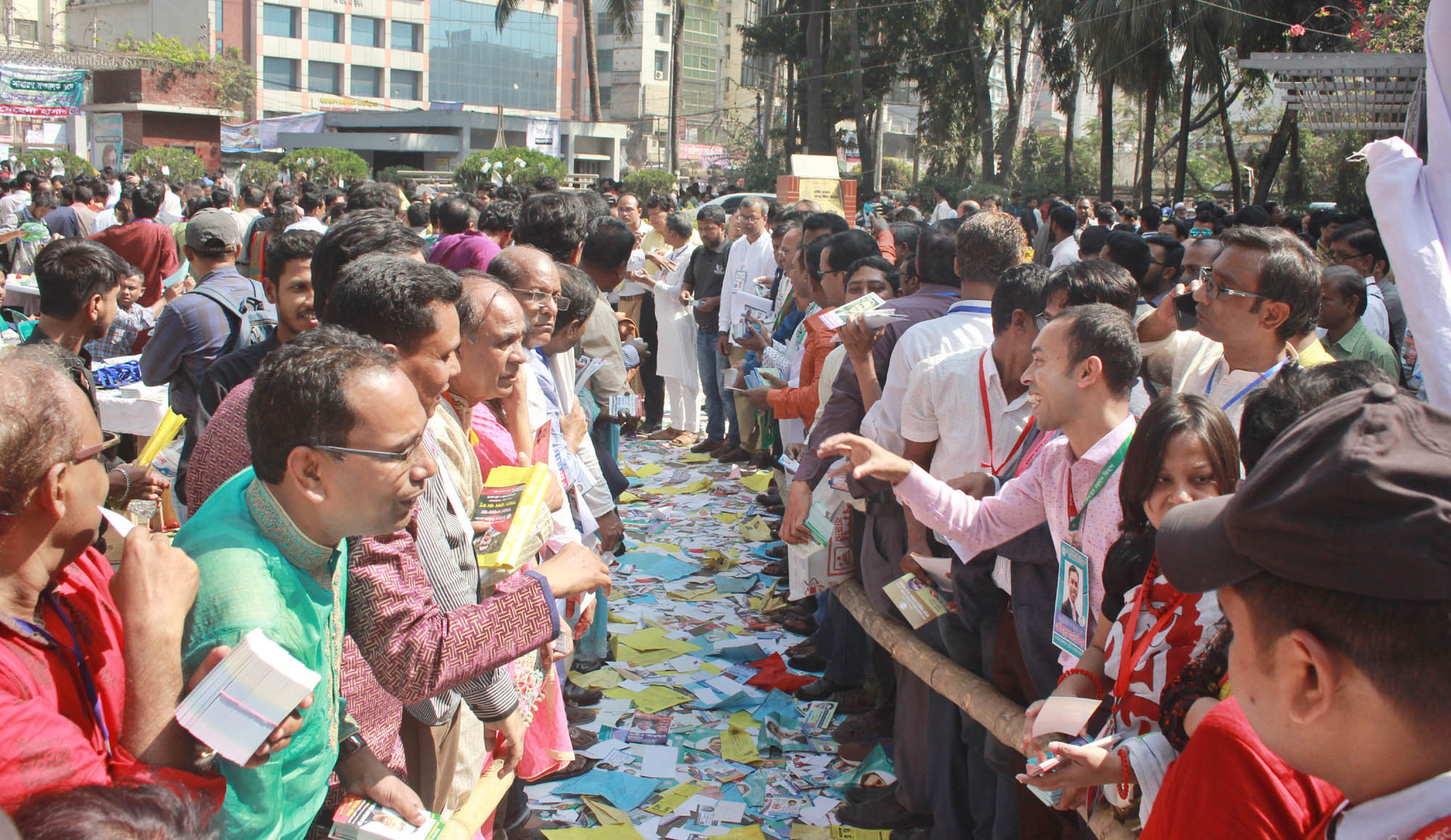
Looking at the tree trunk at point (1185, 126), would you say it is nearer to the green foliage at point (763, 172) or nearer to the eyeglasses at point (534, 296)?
the green foliage at point (763, 172)

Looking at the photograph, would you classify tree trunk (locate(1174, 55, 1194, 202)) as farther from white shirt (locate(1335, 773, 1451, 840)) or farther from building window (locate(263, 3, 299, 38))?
building window (locate(263, 3, 299, 38))

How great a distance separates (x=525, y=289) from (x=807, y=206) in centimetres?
708

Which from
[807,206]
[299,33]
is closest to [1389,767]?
[807,206]

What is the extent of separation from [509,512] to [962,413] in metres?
1.61

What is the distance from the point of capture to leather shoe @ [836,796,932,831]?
3.55m

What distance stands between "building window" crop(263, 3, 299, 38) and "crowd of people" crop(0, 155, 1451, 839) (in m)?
60.5

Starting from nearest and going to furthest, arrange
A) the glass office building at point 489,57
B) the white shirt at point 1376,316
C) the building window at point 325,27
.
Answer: the white shirt at point 1376,316 < the building window at point 325,27 < the glass office building at point 489,57

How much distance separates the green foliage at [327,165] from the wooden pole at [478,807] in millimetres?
23730

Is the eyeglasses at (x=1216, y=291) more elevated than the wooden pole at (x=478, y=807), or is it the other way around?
the eyeglasses at (x=1216, y=291)

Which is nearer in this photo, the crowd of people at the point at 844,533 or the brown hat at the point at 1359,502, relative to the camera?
the brown hat at the point at 1359,502

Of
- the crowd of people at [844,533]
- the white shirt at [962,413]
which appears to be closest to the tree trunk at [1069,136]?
the crowd of people at [844,533]

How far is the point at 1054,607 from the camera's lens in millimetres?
2746

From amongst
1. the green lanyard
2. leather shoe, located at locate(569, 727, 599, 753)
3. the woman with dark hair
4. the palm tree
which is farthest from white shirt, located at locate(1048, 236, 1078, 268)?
the palm tree

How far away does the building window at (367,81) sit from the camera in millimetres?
61312
